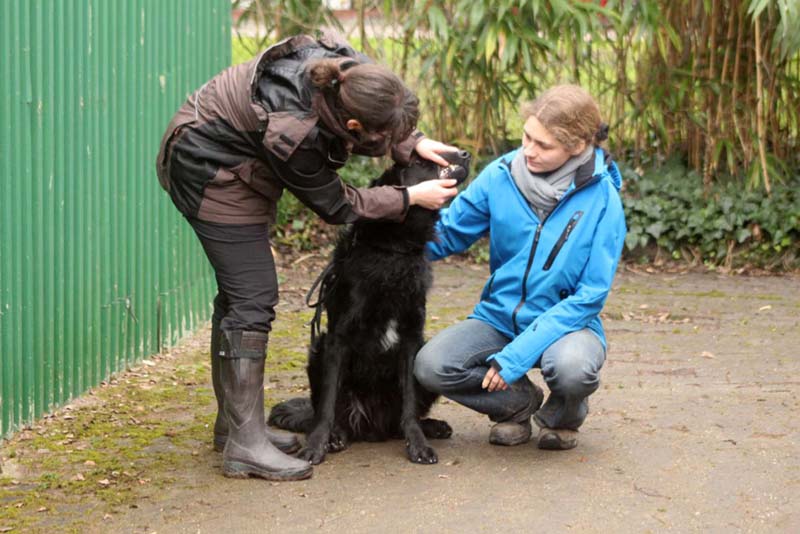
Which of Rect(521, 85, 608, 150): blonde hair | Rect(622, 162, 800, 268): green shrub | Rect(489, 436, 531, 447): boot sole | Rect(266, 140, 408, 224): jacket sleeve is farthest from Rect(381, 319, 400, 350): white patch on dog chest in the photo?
Rect(622, 162, 800, 268): green shrub

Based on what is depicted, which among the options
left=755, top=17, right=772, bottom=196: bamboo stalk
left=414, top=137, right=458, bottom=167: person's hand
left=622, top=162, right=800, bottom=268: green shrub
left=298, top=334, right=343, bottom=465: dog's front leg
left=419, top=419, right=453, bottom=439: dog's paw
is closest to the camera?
left=414, top=137, right=458, bottom=167: person's hand

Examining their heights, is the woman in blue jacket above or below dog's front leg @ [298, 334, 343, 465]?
above

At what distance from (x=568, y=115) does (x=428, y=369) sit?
1033 mm

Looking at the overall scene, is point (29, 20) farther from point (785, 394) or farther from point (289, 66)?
point (785, 394)

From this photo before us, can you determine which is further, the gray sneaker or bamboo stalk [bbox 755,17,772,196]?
bamboo stalk [bbox 755,17,772,196]

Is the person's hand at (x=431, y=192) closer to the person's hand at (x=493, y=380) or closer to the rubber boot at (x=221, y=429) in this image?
the person's hand at (x=493, y=380)

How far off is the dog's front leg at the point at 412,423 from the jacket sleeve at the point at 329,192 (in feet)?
1.95

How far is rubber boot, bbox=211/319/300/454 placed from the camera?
4176 mm

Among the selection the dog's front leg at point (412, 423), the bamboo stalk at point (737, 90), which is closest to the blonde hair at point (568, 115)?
the dog's front leg at point (412, 423)

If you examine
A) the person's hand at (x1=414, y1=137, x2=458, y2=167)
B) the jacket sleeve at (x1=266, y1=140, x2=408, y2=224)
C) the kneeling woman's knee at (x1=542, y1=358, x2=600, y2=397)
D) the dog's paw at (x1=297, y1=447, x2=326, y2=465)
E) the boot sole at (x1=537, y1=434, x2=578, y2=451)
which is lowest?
the dog's paw at (x1=297, y1=447, x2=326, y2=465)

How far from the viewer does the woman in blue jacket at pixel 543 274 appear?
407 centimetres

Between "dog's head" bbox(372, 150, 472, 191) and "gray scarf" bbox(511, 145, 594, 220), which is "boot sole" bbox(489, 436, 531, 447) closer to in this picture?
"gray scarf" bbox(511, 145, 594, 220)

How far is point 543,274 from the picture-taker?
413cm

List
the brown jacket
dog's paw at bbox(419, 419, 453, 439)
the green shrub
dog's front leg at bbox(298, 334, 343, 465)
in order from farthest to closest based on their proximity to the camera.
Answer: the green shrub, dog's paw at bbox(419, 419, 453, 439), dog's front leg at bbox(298, 334, 343, 465), the brown jacket
